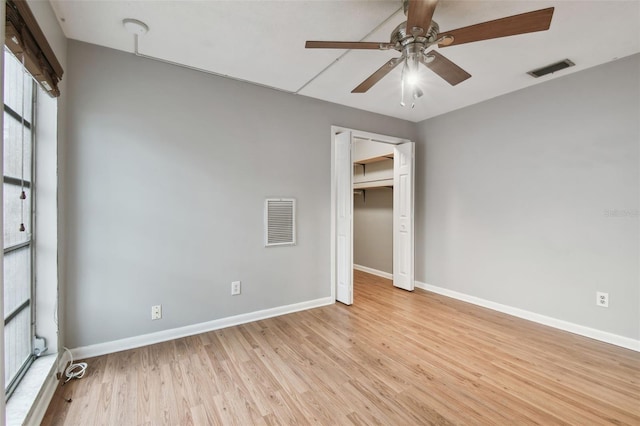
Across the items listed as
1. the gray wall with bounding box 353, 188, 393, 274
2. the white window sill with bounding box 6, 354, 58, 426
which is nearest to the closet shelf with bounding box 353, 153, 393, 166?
the gray wall with bounding box 353, 188, 393, 274

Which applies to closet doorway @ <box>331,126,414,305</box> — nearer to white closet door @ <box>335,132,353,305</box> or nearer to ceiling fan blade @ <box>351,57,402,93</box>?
white closet door @ <box>335,132,353,305</box>

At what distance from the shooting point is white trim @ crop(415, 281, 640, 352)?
8.41ft

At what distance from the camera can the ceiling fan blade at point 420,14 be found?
1.40 metres

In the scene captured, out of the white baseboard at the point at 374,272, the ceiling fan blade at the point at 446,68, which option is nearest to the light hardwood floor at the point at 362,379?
the white baseboard at the point at 374,272

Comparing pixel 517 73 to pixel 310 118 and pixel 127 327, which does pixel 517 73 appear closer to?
pixel 310 118

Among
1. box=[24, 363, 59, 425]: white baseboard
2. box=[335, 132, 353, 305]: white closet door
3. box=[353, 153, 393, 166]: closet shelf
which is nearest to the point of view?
box=[24, 363, 59, 425]: white baseboard

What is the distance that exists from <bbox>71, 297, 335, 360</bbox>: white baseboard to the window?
17.5 inches

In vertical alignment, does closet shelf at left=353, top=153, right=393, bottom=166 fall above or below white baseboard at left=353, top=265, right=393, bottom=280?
above

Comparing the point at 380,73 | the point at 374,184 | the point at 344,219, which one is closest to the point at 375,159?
the point at 374,184

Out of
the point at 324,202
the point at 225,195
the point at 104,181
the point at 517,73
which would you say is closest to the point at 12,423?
the point at 104,181

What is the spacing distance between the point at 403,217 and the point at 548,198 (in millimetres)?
1730

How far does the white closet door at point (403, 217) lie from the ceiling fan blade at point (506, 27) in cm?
255

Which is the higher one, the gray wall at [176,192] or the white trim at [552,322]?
the gray wall at [176,192]

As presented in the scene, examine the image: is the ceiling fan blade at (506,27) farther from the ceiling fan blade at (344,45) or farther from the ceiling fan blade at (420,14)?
the ceiling fan blade at (344,45)
